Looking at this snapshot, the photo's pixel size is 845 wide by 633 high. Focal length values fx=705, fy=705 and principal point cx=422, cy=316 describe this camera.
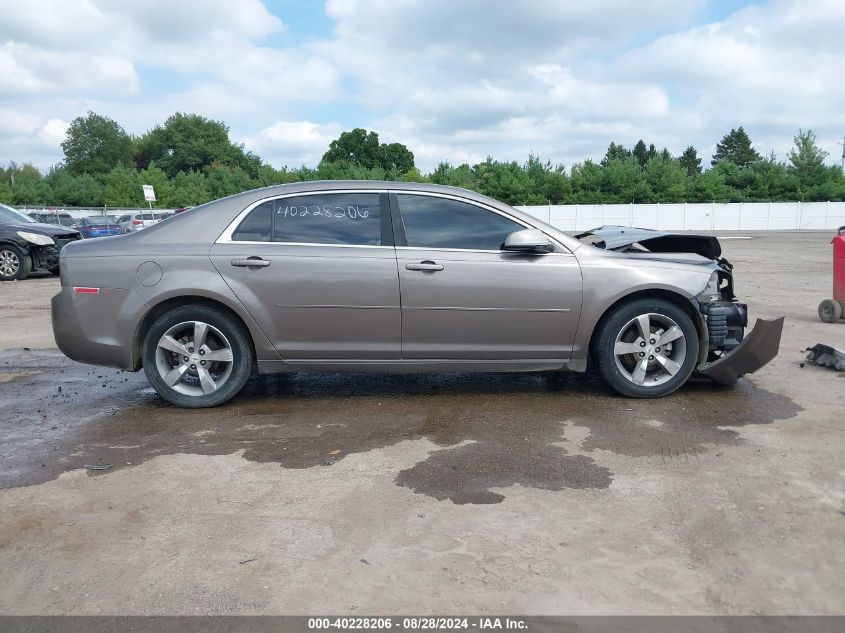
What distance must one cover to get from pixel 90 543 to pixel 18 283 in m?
14.2

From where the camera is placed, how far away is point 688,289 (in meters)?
5.22

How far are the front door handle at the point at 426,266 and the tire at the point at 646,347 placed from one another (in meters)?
1.32

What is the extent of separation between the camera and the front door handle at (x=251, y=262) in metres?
5.01

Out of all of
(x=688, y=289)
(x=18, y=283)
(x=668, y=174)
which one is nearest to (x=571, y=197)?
(x=668, y=174)

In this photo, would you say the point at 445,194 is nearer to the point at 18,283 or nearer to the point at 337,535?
the point at 337,535

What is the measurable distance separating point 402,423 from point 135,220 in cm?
3354

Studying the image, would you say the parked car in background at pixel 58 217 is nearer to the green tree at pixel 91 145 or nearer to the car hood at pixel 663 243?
the car hood at pixel 663 243

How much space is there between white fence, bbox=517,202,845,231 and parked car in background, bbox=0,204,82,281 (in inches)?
1823

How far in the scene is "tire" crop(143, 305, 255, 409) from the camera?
5.06 metres

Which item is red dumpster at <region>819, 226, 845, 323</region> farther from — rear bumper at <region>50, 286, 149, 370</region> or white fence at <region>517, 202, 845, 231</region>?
white fence at <region>517, 202, 845, 231</region>

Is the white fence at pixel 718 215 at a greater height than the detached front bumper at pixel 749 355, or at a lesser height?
greater

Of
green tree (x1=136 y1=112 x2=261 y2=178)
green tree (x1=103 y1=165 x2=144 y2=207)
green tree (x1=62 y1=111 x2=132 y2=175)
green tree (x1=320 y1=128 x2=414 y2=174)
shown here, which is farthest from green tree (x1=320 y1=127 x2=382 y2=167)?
green tree (x1=103 y1=165 x2=144 y2=207)

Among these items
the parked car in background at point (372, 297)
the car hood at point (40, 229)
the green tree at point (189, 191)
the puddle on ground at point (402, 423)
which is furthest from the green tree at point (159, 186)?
the parked car in background at point (372, 297)

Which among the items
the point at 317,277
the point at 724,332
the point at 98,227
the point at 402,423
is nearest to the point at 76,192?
the point at 98,227
